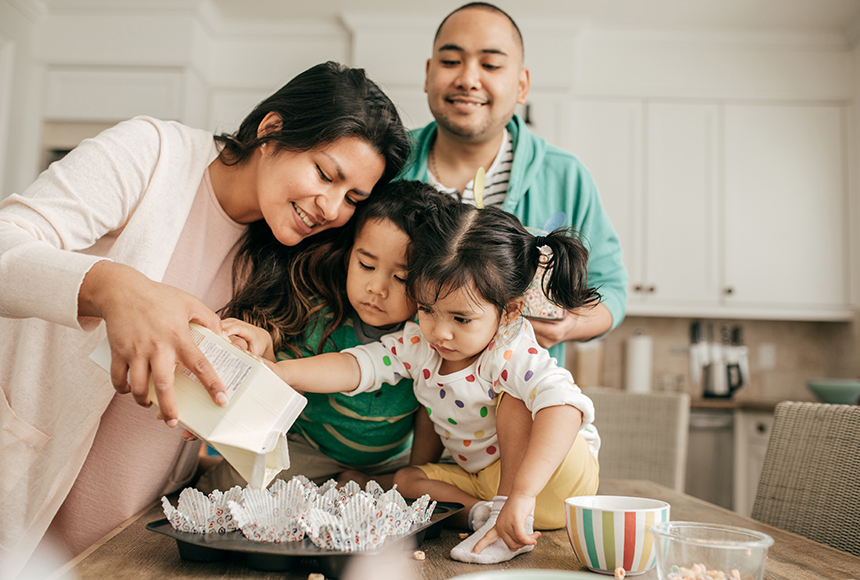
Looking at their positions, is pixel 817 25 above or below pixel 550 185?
above

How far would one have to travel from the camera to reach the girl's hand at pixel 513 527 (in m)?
0.66

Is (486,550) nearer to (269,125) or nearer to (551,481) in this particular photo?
(551,481)

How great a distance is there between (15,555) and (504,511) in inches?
27.1

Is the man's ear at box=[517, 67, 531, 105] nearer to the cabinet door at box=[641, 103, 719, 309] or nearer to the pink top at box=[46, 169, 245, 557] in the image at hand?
the pink top at box=[46, 169, 245, 557]

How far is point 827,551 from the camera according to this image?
76cm

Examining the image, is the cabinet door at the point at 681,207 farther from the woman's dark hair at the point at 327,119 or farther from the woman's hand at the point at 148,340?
the woman's hand at the point at 148,340

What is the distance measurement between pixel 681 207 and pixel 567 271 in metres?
2.82

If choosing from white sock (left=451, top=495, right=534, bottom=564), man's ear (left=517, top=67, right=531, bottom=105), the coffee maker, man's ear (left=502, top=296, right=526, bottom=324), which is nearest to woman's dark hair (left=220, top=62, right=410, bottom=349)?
man's ear (left=502, top=296, right=526, bottom=324)

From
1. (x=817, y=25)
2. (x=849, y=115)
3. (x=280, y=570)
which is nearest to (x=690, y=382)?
(x=849, y=115)

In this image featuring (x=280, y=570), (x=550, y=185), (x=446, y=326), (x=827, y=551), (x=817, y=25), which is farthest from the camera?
(x=817, y=25)

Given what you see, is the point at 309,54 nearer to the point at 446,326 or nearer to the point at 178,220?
the point at 178,220

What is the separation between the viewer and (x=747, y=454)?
3.04 meters

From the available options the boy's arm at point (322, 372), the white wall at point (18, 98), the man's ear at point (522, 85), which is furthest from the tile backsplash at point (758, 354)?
the white wall at point (18, 98)

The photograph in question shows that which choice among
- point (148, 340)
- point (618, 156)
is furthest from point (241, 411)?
point (618, 156)
